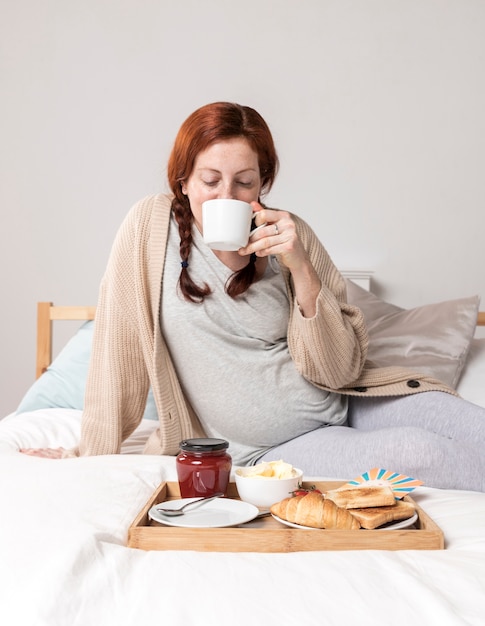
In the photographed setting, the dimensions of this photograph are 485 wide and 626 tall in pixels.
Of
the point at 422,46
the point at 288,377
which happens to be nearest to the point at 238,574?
the point at 288,377

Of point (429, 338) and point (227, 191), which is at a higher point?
point (227, 191)

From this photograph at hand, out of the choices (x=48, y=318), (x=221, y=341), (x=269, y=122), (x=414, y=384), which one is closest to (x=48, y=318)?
(x=48, y=318)

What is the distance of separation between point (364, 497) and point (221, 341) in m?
0.64

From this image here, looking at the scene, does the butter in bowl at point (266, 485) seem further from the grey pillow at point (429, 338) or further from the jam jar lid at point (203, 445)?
the grey pillow at point (429, 338)

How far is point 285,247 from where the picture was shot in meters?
1.28

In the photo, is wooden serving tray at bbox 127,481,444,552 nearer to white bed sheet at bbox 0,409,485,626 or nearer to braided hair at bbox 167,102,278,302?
white bed sheet at bbox 0,409,485,626

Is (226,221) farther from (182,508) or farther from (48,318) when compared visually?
(48,318)

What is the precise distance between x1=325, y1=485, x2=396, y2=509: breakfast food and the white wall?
163 centimetres

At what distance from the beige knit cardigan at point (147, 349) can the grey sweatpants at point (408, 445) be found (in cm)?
6

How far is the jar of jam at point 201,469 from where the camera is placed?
3.01 ft

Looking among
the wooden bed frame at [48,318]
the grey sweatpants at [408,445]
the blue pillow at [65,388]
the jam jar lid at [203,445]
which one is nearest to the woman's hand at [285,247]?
the grey sweatpants at [408,445]

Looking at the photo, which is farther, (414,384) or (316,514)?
(414,384)

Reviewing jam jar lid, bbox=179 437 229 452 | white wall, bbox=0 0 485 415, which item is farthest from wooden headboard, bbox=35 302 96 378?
jam jar lid, bbox=179 437 229 452

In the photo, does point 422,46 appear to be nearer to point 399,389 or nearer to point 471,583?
point 399,389
